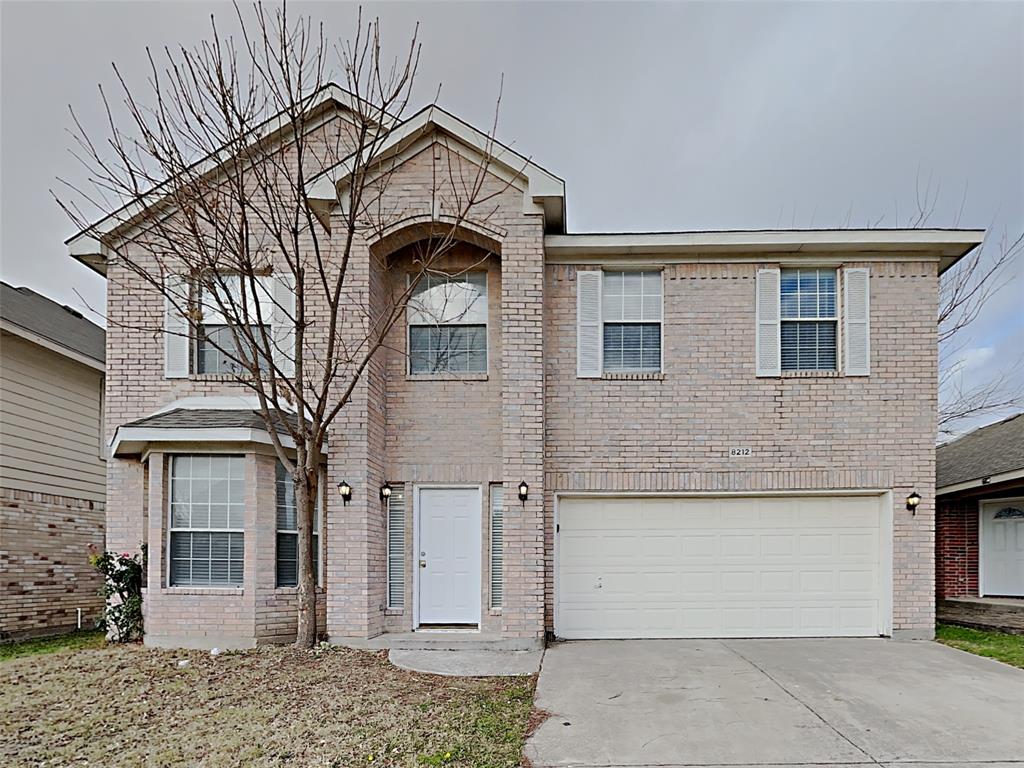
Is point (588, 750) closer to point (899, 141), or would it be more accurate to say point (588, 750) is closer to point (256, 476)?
point (256, 476)

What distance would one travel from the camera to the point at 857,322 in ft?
32.0

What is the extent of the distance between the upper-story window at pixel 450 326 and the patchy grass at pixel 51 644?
5.75 m

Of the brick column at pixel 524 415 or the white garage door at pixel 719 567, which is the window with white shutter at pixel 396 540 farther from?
the white garage door at pixel 719 567

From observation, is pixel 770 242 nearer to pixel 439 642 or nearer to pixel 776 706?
pixel 776 706

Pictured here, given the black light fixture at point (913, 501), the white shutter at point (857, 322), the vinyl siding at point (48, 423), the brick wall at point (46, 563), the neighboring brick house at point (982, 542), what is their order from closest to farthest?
the black light fixture at point (913, 501), the white shutter at point (857, 322), the brick wall at point (46, 563), the vinyl siding at point (48, 423), the neighboring brick house at point (982, 542)

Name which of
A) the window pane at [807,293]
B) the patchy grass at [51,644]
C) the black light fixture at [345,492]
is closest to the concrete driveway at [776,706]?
the black light fixture at [345,492]

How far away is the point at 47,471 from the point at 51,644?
110 inches

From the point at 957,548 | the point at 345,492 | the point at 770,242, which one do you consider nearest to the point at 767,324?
the point at 770,242

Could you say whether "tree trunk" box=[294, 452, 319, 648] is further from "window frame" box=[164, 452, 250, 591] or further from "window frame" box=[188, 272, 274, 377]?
"window frame" box=[188, 272, 274, 377]

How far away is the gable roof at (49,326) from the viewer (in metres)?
10.7

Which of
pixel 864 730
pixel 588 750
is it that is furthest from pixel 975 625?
pixel 588 750

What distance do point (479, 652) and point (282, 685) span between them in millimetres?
2634

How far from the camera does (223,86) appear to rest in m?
7.93

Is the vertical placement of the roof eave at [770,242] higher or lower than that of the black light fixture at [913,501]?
higher
